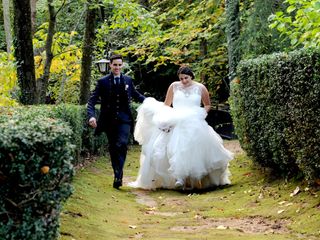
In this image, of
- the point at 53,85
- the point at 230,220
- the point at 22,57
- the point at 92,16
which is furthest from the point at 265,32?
the point at 53,85

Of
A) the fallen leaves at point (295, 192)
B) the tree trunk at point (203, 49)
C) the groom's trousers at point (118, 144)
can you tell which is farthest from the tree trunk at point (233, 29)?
the tree trunk at point (203, 49)

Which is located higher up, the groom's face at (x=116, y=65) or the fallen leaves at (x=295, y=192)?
the groom's face at (x=116, y=65)

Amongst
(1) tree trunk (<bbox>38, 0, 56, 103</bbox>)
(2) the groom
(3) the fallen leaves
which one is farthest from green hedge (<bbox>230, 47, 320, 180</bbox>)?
(1) tree trunk (<bbox>38, 0, 56, 103</bbox>)

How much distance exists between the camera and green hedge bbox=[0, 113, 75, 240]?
340cm

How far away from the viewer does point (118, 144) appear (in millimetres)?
9188

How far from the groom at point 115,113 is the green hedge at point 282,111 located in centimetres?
215

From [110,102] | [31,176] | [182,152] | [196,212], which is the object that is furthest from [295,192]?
Answer: [31,176]

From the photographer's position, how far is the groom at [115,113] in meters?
9.27

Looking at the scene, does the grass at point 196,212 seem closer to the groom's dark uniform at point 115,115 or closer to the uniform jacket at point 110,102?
the groom's dark uniform at point 115,115

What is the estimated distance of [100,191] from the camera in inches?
344

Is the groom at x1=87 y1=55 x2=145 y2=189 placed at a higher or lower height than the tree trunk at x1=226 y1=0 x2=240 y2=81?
lower

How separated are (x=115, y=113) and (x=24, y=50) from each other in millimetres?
2208

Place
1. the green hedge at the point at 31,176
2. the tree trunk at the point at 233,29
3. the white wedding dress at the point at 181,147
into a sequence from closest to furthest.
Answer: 1. the green hedge at the point at 31,176
2. the white wedding dress at the point at 181,147
3. the tree trunk at the point at 233,29

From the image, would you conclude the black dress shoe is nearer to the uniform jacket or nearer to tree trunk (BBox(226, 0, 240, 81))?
the uniform jacket
